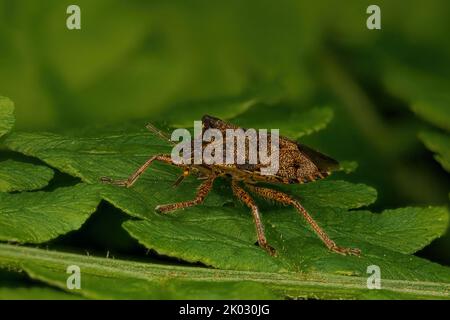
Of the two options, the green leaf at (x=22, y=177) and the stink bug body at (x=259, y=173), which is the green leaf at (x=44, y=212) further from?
the stink bug body at (x=259, y=173)

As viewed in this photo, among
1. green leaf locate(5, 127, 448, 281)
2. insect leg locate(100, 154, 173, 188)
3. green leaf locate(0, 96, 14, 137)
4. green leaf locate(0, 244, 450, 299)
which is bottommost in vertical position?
green leaf locate(0, 244, 450, 299)

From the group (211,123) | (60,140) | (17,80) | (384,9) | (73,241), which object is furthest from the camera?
(384,9)

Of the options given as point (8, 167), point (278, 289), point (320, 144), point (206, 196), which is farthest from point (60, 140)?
point (320, 144)

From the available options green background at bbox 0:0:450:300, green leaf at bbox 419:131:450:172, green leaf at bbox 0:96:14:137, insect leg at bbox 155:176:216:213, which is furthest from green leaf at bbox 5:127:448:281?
green background at bbox 0:0:450:300

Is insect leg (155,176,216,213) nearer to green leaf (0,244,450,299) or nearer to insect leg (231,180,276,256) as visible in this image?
insect leg (231,180,276,256)

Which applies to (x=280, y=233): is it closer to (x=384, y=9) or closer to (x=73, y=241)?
(x=73, y=241)

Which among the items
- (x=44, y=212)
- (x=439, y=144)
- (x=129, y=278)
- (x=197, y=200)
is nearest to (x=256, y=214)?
(x=197, y=200)

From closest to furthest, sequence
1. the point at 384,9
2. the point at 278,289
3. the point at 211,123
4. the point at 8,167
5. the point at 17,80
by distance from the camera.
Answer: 1. the point at 278,289
2. the point at 8,167
3. the point at 211,123
4. the point at 17,80
5. the point at 384,9
